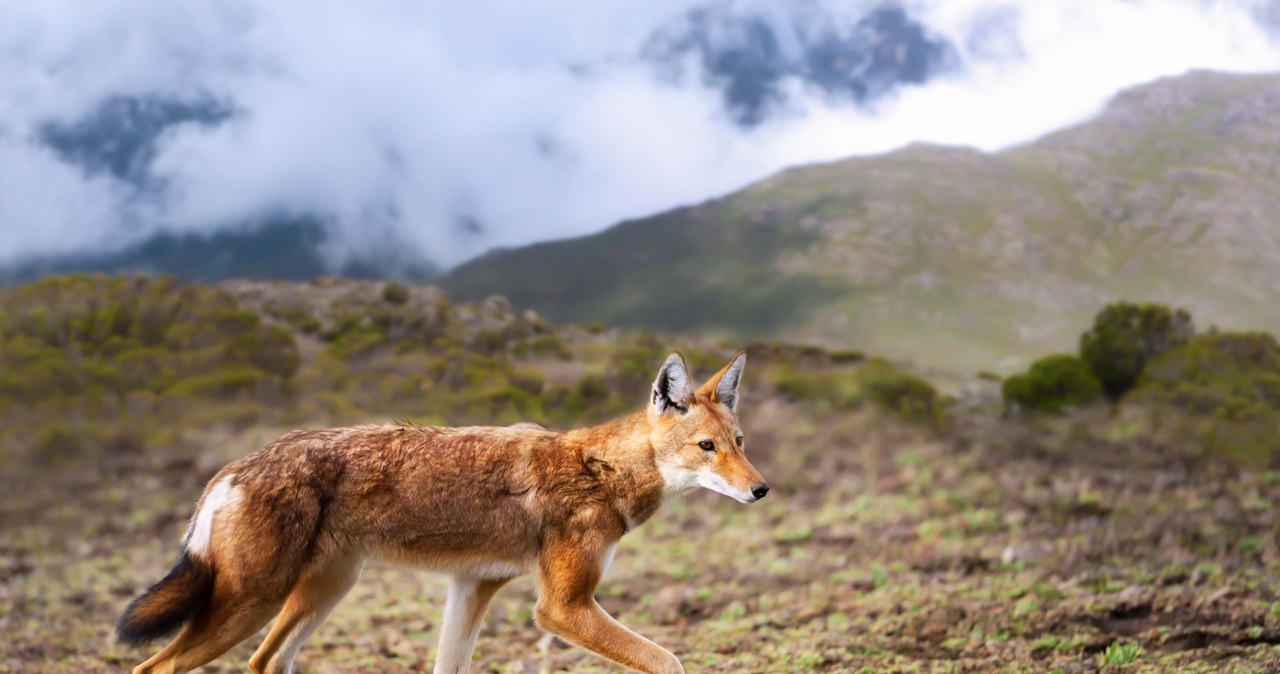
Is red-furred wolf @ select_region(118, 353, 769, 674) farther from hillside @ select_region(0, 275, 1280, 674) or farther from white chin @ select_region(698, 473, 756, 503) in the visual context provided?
hillside @ select_region(0, 275, 1280, 674)

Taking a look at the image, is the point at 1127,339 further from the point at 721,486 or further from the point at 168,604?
the point at 168,604

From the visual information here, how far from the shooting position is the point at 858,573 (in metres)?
11.8

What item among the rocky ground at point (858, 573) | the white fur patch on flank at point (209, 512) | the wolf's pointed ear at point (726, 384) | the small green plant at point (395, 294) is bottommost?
the rocky ground at point (858, 573)

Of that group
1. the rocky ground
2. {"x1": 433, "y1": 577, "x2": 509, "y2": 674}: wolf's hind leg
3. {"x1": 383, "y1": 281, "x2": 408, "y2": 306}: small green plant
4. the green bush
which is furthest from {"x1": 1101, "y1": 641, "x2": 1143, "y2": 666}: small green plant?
{"x1": 383, "y1": 281, "x2": 408, "y2": 306}: small green plant

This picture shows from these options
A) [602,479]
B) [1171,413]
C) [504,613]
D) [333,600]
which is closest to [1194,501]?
[1171,413]

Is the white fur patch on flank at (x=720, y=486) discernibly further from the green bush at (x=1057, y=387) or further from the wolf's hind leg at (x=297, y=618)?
the green bush at (x=1057, y=387)

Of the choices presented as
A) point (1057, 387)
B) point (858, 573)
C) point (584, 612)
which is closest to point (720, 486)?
point (584, 612)

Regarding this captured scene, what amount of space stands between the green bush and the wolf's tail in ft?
64.8

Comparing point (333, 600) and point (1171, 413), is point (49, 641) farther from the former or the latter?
point (1171, 413)

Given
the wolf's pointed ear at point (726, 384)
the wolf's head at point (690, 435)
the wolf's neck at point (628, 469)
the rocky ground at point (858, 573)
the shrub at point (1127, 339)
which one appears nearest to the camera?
the wolf's head at point (690, 435)

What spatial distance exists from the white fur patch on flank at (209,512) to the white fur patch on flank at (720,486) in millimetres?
2491

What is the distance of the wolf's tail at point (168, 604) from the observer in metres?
5.28

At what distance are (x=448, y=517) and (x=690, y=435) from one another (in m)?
1.42

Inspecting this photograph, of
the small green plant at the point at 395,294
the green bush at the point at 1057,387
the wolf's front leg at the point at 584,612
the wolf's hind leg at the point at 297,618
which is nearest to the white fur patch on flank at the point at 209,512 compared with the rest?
the wolf's hind leg at the point at 297,618
